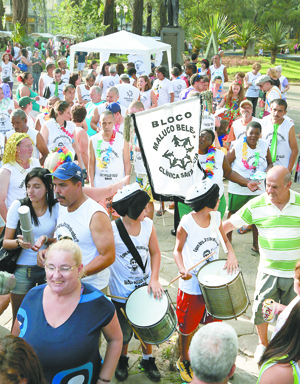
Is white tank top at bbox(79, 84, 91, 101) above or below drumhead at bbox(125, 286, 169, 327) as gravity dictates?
above

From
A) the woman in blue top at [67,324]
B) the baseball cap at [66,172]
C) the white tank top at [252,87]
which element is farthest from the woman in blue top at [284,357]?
the white tank top at [252,87]

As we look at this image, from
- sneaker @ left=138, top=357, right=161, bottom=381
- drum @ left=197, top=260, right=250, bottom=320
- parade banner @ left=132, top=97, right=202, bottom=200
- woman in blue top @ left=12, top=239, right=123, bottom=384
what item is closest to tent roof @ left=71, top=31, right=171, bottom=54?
parade banner @ left=132, top=97, right=202, bottom=200

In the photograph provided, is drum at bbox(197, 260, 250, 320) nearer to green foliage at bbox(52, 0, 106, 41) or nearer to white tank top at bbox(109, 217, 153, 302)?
white tank top at bbox(109, 217, 153, 302)

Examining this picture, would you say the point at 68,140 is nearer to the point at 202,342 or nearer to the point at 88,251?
the point at 88,251

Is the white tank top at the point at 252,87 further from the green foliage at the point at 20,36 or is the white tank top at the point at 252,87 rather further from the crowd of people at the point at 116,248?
the green foliage at the point at 20,36

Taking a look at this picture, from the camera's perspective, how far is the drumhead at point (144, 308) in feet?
9.97

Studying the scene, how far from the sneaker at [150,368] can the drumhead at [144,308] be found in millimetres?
667

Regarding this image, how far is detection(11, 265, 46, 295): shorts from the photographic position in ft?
11.3

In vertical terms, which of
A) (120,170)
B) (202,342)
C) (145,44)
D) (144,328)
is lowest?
(144,328)

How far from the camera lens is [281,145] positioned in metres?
6.33

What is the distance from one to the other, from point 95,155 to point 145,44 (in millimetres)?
9039

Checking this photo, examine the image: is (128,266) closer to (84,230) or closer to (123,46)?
(84,230)

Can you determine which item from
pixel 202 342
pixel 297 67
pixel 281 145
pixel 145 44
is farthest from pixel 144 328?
pixel 297 67

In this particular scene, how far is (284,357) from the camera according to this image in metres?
2.06
